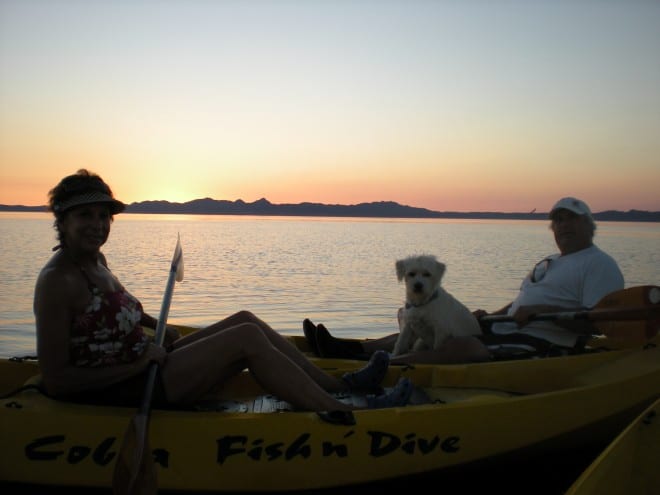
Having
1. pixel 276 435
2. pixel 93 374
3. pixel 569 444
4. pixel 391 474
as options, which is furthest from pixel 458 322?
pixel 93 374

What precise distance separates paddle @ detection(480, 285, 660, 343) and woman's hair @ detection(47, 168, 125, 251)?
10.4ft

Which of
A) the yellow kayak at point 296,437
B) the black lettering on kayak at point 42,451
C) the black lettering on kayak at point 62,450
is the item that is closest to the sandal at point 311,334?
the yellow kayak at point 296,437

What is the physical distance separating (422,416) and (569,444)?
3.16 ft

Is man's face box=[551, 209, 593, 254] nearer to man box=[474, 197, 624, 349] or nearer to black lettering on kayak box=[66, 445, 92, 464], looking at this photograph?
man box=[474, 197, 624, 349]

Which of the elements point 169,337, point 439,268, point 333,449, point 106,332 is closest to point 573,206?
point 439,268

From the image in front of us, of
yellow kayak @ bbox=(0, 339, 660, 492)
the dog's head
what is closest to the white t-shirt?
the dog's head

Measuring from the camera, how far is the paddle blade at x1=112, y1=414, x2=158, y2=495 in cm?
274

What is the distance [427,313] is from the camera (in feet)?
16.4

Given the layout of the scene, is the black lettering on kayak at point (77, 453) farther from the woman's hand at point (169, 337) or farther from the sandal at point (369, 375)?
the sandal at point (369, 375)

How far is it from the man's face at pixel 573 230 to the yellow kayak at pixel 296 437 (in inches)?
50.7

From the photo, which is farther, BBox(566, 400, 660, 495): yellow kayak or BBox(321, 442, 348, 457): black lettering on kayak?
BBox(321, 442, 348, 457): black lettering on kayak

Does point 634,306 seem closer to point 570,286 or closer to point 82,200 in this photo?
point 570,286

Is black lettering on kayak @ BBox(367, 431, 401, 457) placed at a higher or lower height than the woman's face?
lower

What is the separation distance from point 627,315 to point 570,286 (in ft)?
1.84
